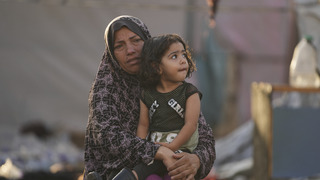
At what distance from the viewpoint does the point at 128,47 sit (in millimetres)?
2820

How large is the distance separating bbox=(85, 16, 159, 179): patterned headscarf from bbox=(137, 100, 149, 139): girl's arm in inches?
1.6

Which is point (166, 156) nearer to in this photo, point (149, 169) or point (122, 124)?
point (149, 169)

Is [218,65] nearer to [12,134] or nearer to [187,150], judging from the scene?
[12,134]

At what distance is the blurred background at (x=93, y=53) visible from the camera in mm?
7766

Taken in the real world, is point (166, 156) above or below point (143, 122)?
below

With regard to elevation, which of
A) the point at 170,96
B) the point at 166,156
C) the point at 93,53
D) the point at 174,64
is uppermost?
the point at 174,64

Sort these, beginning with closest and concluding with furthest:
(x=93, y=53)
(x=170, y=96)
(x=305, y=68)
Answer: (x=170, y=96), (x=305, y=68), (x=93, y=53)

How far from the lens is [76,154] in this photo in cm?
639

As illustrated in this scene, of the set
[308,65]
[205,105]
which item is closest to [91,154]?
[308,65]

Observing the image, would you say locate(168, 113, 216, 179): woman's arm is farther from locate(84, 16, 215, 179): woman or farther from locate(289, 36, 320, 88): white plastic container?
locate(289, 36, 320, 88): white plastic container

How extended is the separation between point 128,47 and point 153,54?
0.15 metres

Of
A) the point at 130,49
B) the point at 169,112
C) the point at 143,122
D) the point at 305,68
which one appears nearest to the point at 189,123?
the point at 169,112

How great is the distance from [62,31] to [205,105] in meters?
1.99

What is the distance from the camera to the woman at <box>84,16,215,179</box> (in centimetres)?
266
